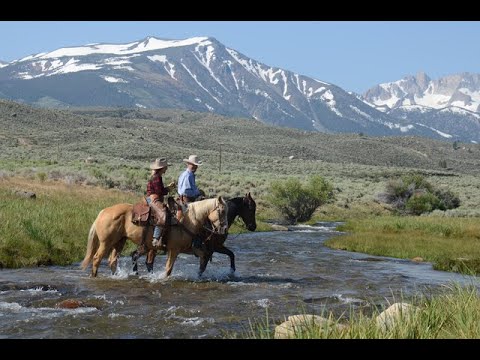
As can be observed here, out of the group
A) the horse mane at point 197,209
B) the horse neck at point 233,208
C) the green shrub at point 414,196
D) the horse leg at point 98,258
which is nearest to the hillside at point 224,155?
the green shrub at point 414,196

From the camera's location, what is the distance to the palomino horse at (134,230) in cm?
1321

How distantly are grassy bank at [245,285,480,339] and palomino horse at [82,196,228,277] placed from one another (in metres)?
6.80

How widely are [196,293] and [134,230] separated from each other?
7.49ft

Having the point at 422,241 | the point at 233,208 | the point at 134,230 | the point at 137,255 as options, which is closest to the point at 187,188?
the point at 233,208

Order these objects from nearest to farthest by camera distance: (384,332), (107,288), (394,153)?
(384,332) < (107,288) < (394,153)

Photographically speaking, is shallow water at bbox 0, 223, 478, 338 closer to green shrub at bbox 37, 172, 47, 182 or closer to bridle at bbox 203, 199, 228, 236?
bridle at bbox 203, 199, 228, 236

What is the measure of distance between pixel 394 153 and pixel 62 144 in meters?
81.1

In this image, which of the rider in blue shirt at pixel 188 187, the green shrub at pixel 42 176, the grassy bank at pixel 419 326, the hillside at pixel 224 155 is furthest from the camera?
the hillside at pixel 224 155

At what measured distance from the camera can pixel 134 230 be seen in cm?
1320

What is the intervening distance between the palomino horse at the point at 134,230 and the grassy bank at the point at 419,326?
680 centimetres

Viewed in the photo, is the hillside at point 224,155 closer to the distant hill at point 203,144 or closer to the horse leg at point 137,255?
the distant hill at point 203,144
